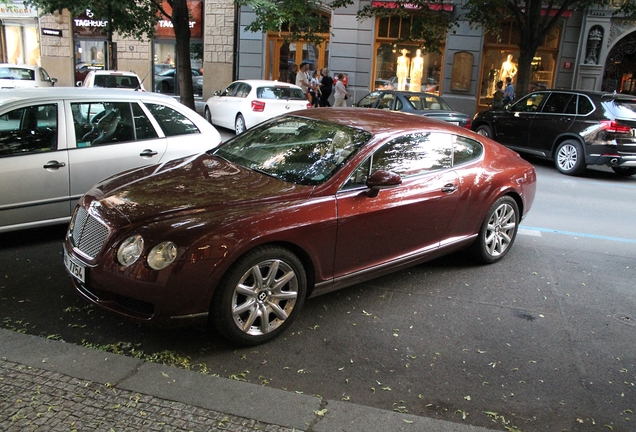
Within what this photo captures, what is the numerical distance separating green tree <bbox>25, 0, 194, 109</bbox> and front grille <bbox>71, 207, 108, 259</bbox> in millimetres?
13130

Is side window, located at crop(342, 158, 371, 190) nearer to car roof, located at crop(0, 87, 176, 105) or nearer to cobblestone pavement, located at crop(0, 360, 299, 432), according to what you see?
cobblestone pavement, located at crop(0, 360, 299, 432)

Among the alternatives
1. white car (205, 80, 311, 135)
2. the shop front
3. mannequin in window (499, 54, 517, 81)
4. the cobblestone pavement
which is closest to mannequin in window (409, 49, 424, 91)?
mannequin in window (499, 54, 517, 81)

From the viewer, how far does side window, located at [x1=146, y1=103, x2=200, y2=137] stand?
6.68 m

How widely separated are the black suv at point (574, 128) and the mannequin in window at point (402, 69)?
8907 millimetres

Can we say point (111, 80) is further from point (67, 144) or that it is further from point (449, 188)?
point (449, 188)

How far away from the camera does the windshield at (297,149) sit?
15.4 ft

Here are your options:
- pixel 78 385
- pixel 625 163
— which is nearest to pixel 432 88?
pixel 625 163

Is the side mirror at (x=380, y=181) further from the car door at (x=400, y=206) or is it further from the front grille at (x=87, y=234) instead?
the front grille at (x=87, y=234)

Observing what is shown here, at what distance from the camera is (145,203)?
4090mm

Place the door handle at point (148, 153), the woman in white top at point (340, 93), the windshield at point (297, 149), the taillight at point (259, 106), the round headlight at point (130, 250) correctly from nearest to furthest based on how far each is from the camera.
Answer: the round headlight at point (130, 250), the windshield at point (297, 149), the door handle at point (148, 153), the taillight at point (259, 106), the woman in white top at point (340, 93)

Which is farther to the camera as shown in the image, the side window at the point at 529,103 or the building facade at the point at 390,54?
the building facade at the point at 390,54

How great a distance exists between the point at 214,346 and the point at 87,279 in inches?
37.8

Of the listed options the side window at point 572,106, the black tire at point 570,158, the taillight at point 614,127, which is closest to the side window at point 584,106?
the side window at point 572,106

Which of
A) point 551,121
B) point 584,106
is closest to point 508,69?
point 551,121
